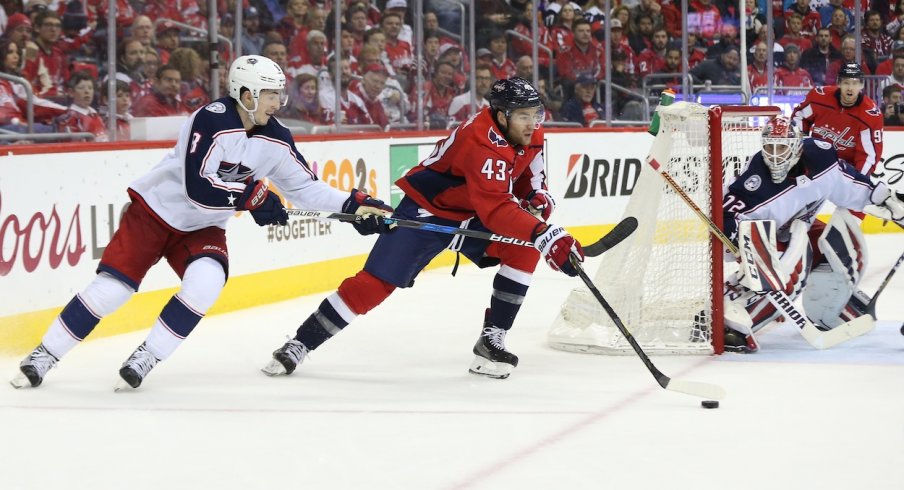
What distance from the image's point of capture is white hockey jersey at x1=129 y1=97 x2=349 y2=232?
11.6ft

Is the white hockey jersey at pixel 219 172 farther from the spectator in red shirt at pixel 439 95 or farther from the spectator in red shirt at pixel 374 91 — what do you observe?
the spectator in red shirt at pixel 439 95

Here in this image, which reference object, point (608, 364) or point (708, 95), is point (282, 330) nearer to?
point (608, 364)

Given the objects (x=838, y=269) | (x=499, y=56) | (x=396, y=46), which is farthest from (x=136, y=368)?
(x=499, y=56)

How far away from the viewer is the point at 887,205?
4363 millimetres

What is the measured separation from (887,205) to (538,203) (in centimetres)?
134

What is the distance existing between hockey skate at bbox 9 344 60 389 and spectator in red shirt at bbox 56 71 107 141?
1.53 meters

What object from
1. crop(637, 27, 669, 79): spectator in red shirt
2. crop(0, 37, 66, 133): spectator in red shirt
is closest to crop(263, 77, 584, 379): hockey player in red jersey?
crop(0, 37, 66, 133): spectator in red shirt

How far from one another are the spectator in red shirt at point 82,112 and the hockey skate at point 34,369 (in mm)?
1531

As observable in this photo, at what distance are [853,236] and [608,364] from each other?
1.15 meters

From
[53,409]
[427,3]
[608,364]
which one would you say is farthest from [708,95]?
[53,409]

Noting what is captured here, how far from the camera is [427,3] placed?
7180 mm

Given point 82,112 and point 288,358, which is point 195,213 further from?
point 82,112

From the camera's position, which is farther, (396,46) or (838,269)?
(396,46)

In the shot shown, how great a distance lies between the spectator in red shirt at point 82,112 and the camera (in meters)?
4.98
